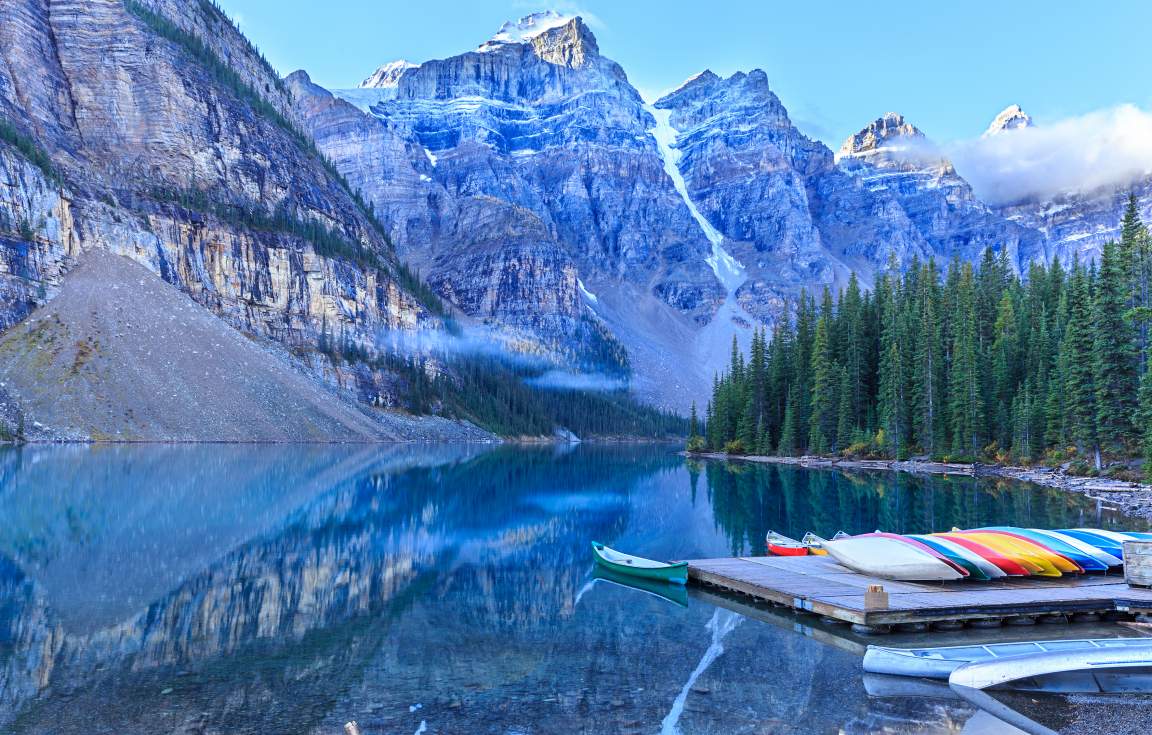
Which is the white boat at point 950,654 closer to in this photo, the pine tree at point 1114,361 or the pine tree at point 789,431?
the pine tree at point 1114,361

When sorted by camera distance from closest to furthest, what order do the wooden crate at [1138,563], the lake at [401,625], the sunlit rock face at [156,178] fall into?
the lake at [401,625] → the wooden crate at [1138,563] → the sunlit rock face at [156,178]

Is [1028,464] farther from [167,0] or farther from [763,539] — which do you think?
[167,0]

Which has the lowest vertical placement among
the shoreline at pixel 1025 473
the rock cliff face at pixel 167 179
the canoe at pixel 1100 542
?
the canoe at pixel 1100 542

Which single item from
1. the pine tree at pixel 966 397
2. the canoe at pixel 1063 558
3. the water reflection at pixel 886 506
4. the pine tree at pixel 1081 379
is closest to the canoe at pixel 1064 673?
the canoe at pixel 1063 558

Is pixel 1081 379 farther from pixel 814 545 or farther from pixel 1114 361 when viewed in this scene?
pixel 814 545

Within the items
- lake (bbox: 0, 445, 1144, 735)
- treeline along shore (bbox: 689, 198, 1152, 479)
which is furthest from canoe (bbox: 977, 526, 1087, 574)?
treeline along shore (bbox: 689, 198, 1152, 479)

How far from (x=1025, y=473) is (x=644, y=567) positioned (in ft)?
159

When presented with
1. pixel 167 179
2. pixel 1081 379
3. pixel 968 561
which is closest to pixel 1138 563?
pixel 968 561

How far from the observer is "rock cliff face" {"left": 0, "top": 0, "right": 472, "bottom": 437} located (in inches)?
4471

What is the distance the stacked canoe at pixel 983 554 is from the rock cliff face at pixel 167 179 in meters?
106

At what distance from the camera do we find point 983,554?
20.6m

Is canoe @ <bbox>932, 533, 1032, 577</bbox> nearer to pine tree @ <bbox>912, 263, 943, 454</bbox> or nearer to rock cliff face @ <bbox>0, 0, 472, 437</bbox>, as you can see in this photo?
pine tree @ <bbox>912, 263, 943, 454</bbox>

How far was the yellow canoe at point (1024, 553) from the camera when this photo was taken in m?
20.6

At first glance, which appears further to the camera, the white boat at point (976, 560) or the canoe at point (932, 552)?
the white boat at point (976, 560)
